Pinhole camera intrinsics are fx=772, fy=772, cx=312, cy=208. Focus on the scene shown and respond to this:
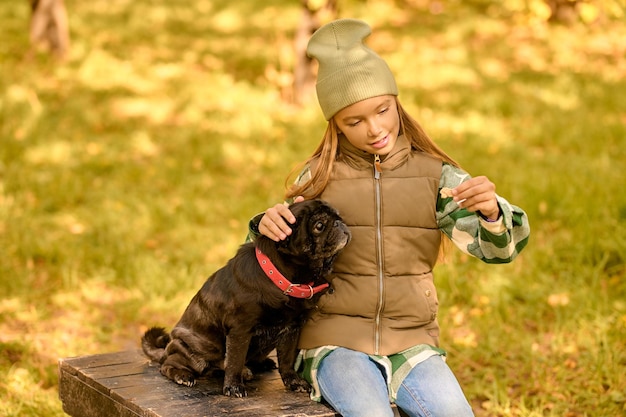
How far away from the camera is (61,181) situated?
24.8 feet

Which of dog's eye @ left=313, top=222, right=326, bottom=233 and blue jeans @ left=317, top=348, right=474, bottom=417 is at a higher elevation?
dog's eye @ left=313, top=222, right=326, bottom=233

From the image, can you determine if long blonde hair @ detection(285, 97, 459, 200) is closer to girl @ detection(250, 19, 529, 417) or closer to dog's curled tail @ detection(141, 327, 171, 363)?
girl @ detection(250, 19, 529, 417)

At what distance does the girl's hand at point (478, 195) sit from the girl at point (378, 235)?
0.17 m

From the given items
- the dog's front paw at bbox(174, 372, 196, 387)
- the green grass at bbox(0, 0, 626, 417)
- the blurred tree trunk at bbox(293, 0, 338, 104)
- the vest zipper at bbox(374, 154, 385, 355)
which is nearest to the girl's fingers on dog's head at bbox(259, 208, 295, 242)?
the vest zipper at bbox(374, 154, 385, 355)

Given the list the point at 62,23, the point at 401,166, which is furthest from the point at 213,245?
the point at 62,23

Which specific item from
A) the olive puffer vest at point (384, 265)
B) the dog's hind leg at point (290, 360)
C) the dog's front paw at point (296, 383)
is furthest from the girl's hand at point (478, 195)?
the dog's front paw at point (296, 383)

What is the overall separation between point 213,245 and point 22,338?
75.3 inches

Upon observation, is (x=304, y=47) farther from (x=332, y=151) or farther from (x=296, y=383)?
(x=296, y=383)

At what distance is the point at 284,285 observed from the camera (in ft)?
10.0

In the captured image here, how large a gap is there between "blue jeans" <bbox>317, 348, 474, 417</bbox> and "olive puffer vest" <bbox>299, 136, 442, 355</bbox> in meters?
0.09

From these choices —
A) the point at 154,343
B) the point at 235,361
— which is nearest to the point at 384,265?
the point at 235,361

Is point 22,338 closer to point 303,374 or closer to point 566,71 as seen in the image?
point 303,374

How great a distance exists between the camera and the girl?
308cm

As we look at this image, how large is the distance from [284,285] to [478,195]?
83 cm
